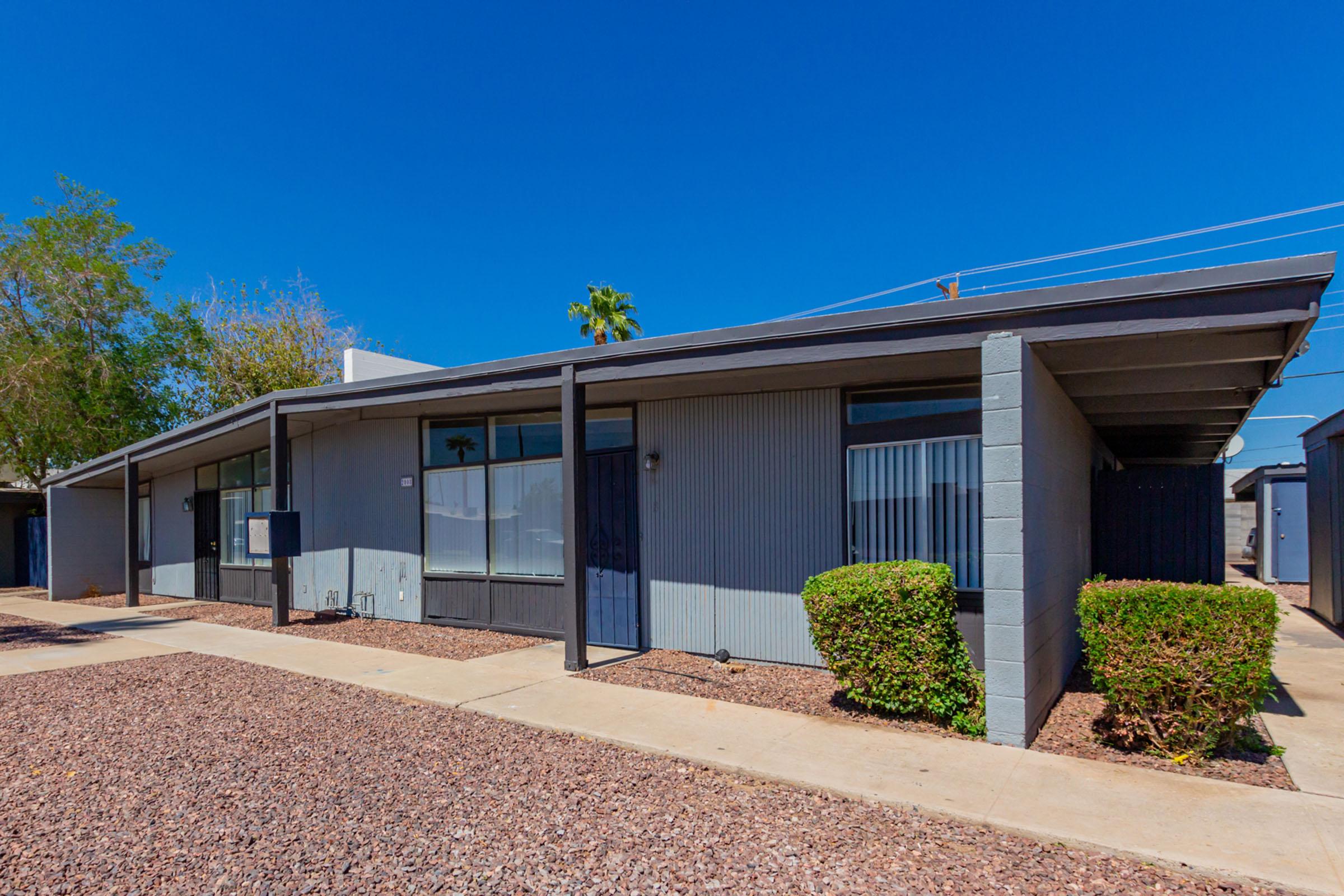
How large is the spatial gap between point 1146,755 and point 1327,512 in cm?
795

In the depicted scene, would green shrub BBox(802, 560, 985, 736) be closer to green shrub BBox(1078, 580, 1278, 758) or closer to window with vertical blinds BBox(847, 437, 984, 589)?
green shrub BBox(1078, 580, 1278, 758)

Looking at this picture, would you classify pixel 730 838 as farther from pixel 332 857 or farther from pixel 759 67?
pixel 759 67

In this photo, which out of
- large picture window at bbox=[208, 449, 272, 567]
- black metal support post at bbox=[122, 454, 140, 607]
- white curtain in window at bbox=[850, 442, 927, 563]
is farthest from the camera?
black metal support post at bbox=[122, 454, 140, 607]

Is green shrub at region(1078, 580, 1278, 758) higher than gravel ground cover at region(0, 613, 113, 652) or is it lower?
higher

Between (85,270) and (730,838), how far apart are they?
22.5 metres

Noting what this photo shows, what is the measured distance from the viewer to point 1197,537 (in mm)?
8859

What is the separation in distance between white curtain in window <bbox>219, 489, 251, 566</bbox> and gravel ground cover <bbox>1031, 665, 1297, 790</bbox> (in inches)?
526

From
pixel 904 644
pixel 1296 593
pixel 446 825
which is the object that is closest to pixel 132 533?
pixel 446 825

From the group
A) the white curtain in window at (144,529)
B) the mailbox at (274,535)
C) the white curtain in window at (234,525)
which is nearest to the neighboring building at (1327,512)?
the mailbox at (274,535)

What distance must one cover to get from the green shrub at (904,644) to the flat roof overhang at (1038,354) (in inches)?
64.8

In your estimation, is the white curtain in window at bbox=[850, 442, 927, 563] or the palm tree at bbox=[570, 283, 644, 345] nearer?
the white curtain in window at bbox=[850, 442, 927, 563]

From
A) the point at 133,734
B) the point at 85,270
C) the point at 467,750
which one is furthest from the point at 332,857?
the point at 85,270

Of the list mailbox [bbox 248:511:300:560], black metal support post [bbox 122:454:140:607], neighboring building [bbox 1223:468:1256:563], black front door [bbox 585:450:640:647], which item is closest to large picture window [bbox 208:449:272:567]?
black metal support post [bbox 122:454:140:607]

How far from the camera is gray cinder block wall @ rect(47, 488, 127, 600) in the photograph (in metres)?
16.3
